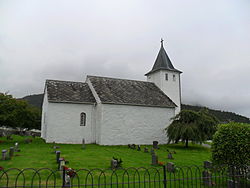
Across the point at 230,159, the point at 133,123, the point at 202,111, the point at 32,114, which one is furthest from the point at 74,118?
the point at 230,159

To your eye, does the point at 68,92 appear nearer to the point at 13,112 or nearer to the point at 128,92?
the point at 13,112

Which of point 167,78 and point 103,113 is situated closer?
point 103,113

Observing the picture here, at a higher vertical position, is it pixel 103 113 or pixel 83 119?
pixel 103 113

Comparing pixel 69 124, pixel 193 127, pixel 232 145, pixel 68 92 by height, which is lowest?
pixel 232 145

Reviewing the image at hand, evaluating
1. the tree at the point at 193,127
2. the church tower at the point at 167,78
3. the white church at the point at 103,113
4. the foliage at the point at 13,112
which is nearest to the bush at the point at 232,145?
the tree at the point at 193,127

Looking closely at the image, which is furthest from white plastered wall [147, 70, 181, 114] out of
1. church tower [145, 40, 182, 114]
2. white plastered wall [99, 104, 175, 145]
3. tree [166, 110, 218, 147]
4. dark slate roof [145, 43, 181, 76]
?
tree [166, 110, 218, 147]

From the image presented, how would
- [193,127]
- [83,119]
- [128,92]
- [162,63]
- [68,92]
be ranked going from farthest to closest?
[162,63]
[128,92]
[68,92]
[83,119]
[193,127]

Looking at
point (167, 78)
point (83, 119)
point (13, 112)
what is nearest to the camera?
point (13, 112)

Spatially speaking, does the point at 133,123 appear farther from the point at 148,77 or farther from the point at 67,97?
the point at 148,77

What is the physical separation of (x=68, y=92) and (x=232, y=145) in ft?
59.9

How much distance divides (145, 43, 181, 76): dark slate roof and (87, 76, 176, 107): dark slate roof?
320cm

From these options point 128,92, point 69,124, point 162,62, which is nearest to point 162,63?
point 162,62

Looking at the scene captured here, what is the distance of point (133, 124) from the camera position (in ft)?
Answer: 75.9

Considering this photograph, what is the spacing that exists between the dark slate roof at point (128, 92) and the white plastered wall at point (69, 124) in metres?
2.33
